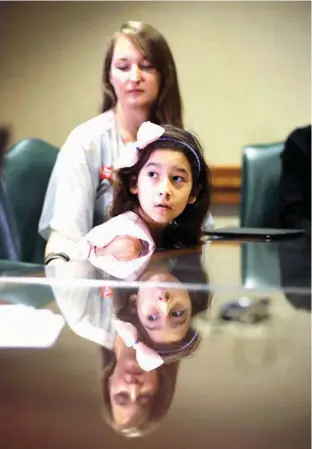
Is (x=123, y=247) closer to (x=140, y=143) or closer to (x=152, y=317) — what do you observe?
(x=140, y=143)

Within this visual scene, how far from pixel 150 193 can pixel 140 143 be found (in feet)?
0.21

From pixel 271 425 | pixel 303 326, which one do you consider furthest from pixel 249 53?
pixel 271 425

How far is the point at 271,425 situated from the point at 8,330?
19cm

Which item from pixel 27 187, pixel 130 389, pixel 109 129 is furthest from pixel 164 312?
pixel 27 187

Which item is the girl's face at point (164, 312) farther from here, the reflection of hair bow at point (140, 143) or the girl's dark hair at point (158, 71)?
the girl's dark hair at point (158, 71)

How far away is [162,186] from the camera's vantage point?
0.69 m

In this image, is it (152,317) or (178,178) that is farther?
(178,178)

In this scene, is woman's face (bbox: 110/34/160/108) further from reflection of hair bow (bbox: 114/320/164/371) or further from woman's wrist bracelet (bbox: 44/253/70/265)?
reflection of hair bow (bbox: 114/320/164/371)

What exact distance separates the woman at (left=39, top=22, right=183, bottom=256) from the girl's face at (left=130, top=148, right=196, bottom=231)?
0.07 metres

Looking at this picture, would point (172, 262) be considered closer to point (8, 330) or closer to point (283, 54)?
point (8, 330)

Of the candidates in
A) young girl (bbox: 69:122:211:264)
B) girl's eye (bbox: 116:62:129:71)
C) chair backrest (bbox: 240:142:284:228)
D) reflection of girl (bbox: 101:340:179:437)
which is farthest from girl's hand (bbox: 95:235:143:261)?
chair backrest (bbox: 240:142:284:228)

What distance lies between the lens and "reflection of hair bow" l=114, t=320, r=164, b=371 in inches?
12.5

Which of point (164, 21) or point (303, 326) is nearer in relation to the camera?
point (303, 326)

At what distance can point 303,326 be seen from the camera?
391mm
